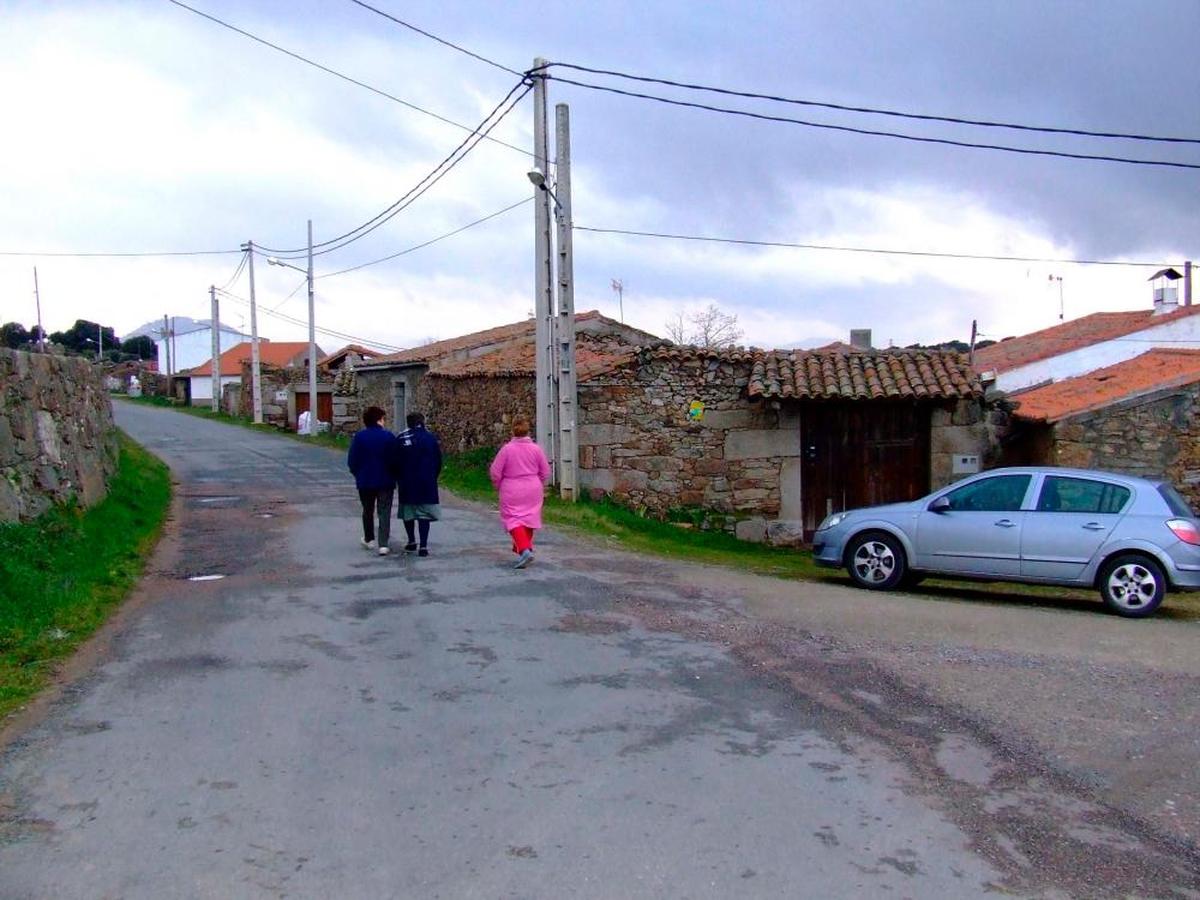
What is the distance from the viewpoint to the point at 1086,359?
31500 mm

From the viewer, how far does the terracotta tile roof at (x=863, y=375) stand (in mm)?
18625

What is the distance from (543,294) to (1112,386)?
10629 millimetres

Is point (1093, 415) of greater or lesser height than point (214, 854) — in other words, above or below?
above

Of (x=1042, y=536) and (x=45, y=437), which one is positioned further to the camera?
(x=45, y=437)

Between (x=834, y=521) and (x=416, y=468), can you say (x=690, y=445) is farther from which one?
(x=416, y=468)

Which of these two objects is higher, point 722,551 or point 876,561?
point 876,561

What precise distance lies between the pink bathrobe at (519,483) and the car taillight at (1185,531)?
641 centimetres

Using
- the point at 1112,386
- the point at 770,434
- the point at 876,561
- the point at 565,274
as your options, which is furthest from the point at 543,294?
the point at 1112,386

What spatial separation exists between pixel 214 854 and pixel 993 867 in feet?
10.2

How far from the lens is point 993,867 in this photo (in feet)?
14.8

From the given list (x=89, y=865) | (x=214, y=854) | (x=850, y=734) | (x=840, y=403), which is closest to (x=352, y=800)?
(x=214, y=854)

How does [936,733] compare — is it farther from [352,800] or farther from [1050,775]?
[352,800]

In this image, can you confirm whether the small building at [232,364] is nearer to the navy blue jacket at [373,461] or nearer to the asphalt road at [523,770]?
the navy blue jacket at [373,461]

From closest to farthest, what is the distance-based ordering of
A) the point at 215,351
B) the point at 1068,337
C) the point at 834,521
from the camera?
1. the point at 834,521
2. the point at 1068,337
3. the point at 215,351
